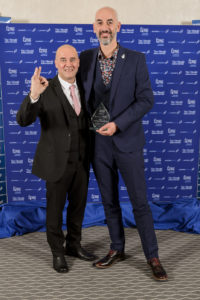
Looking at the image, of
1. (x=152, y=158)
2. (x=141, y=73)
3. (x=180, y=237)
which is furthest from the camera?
(x=152, y=158)

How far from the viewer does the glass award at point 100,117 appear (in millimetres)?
2377

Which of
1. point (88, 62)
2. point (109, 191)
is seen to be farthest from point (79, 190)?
point (88, 62)

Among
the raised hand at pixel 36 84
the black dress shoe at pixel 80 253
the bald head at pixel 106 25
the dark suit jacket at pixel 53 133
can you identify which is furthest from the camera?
the black dress shoe at pixel 80 253

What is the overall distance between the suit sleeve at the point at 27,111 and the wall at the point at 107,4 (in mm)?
1441

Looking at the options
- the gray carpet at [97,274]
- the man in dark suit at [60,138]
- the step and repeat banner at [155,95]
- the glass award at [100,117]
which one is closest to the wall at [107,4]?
the step and repeat banner at [155,95]

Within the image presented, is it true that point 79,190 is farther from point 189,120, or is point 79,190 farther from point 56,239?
point 189,120

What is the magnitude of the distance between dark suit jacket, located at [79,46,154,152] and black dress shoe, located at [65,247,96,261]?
96cm

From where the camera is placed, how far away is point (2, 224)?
11.3 feet

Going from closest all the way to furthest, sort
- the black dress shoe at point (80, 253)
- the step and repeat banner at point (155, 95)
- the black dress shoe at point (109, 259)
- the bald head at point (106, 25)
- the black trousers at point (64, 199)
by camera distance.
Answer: the bald head at point (106, 25) < the black trousers at point (64, 199) < the black dress shoe at point (109, 259) < the black dress shoe at point (80, 253) < the step and repeat banner at point (155, 95)

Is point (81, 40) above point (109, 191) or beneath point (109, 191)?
above

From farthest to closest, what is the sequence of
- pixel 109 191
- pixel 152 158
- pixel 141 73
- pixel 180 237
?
pixel 152 158 < pixel 180 237 < pixel 109 191 < pixel 141 73

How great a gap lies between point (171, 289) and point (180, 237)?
3.18ft

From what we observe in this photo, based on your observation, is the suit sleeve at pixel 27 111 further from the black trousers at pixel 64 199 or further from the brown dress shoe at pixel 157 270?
the brown dress shoe at pixel 157 270

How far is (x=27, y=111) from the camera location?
2.26m
